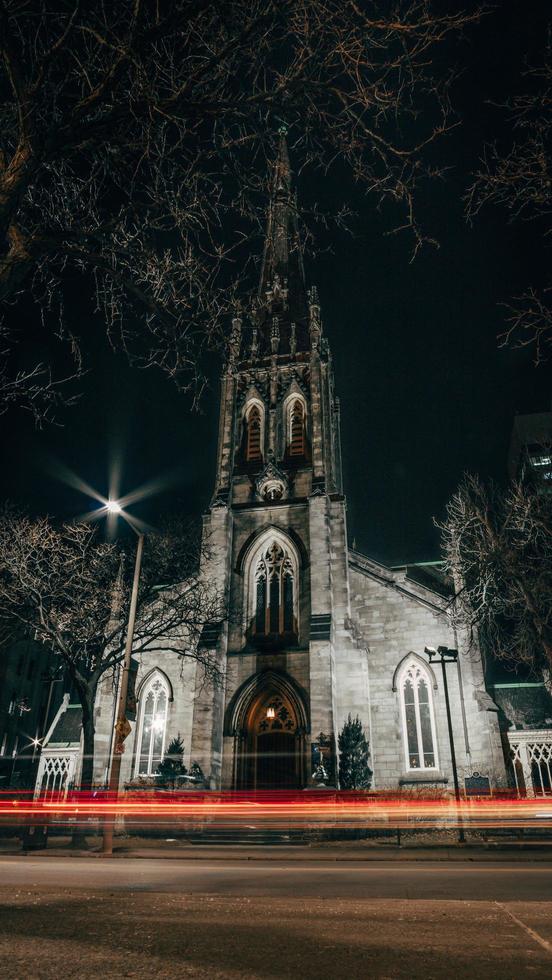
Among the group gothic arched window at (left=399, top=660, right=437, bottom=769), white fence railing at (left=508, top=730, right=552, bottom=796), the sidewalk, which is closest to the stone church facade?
gothic arched window at (left=399, top=660, right=437, bottom=769)

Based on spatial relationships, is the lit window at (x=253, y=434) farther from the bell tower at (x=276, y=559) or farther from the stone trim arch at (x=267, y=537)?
the stone trim arch at (x=267, y=537)

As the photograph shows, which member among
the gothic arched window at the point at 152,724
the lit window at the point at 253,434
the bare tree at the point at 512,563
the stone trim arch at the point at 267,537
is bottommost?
the gothic arched window at the point at 152,724

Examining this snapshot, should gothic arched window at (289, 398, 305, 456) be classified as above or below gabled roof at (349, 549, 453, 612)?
above

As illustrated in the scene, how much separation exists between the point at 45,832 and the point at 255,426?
68.7 ft

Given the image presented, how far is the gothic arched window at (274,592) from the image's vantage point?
26.3 metres

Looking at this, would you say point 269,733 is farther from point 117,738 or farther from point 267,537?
point 117,738

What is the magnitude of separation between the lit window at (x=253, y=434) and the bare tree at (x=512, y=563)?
12249mm

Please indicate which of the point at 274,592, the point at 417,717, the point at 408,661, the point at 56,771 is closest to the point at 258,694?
the point at 274,592

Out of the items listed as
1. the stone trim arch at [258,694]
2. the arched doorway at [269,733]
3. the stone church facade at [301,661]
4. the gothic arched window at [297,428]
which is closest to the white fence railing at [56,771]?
the stone church facade at [301,661]

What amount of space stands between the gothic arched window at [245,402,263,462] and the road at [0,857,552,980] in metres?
25.0

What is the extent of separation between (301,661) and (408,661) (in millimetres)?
4340

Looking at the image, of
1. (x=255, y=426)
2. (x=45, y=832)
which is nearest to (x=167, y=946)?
(x=45, y=832)

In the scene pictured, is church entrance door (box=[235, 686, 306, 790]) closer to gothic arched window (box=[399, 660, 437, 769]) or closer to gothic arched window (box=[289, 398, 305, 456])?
gothic arched window (box=[399, 660, 437, 769])

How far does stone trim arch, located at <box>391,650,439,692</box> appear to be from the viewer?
2396 cm
